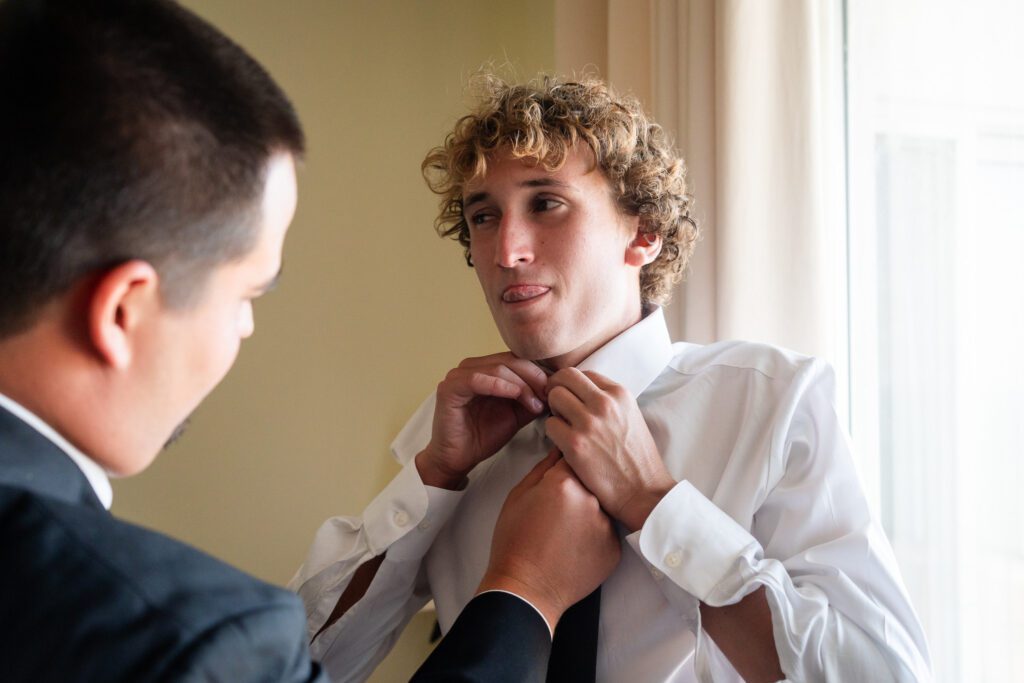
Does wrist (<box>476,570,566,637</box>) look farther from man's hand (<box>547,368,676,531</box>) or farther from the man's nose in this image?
the man's nose

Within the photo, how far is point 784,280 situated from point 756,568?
70 cm

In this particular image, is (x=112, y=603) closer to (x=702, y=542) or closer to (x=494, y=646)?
(x=494, y=646)

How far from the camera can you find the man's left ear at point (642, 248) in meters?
1.49

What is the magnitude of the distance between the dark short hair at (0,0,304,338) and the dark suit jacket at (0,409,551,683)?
0.13 meters

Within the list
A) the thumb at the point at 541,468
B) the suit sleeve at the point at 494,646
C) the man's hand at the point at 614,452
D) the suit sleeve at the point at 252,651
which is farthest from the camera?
the thumb at the point at 541,468

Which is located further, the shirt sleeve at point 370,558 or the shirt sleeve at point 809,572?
the shirt sleeve at point 370,558

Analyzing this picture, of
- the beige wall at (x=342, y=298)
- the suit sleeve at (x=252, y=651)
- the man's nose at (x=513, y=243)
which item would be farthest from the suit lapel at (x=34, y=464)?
the beige wall at (x=342, y=298)

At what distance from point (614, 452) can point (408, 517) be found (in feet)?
1.25

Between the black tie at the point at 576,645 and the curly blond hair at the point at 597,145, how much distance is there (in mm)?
595

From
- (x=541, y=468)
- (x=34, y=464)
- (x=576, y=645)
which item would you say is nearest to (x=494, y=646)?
(x=576, y=645)

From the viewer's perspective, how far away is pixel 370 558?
1441 mm

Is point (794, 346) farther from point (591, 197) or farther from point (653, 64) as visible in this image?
point (653, 64)

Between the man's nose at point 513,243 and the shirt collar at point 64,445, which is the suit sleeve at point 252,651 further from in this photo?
the man's nose at point 513,243

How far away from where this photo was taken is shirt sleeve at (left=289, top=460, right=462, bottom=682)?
1430 mm
